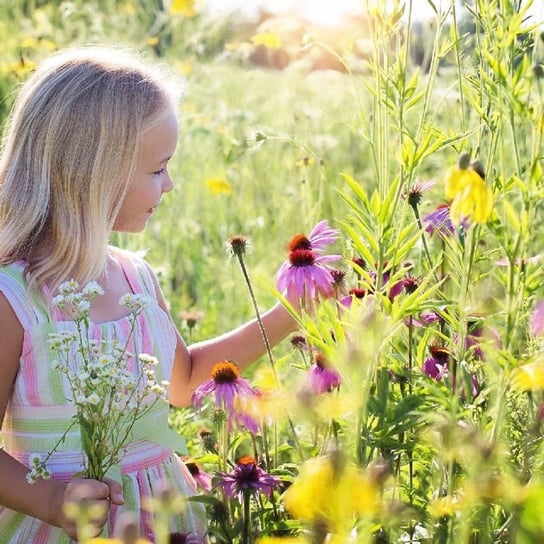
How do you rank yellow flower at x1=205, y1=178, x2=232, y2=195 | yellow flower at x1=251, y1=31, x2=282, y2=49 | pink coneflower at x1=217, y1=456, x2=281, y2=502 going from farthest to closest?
Answer: yellow flower at x1=251, y1=31, x2=282, y2=49, yellow flower at x1=205, y1=178, x2=232, y2=195, pink coneflower at x1=217, y1=456, x2=281, y2=502

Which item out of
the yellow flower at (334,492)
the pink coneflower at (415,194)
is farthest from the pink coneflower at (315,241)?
the yellow flower at (334,492)

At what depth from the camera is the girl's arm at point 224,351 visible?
1.55 m

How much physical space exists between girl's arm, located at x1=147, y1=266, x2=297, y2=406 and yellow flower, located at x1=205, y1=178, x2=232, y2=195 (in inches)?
54.6

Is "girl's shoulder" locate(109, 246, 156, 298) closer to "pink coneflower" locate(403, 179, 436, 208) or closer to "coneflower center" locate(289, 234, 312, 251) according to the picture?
"coneflower center" locate(289, 234, 312, 251)

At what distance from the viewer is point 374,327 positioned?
888 millimetres

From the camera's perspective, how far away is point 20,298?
1357 mm

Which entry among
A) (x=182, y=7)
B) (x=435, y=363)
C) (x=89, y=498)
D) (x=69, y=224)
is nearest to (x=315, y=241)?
(x=435, y=363)

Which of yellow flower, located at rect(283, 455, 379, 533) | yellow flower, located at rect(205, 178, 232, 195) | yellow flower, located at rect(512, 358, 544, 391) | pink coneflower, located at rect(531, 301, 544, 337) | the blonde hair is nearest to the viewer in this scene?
yellow flower, located at rect(283, 455, 379, 533)

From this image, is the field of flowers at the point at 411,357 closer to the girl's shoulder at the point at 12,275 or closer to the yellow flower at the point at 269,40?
the girl's shoulder at the point at 12,275

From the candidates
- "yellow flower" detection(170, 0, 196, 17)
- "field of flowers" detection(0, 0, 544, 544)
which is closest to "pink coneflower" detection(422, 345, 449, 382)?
"field of flowers" detection(0, 0, 544, 544)

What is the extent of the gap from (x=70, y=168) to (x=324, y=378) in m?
0.49

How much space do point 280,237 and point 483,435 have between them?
1.85 meters

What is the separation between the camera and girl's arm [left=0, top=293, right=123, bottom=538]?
3.72 feet

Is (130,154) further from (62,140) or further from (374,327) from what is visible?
(374,327)
